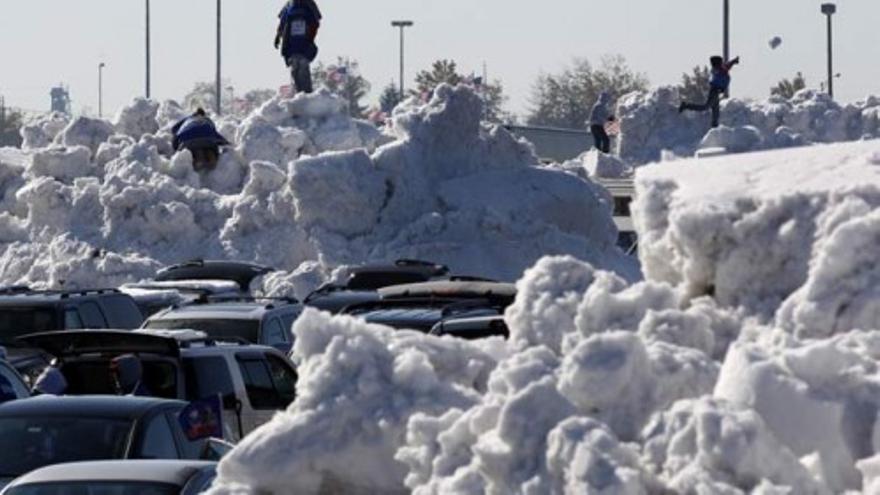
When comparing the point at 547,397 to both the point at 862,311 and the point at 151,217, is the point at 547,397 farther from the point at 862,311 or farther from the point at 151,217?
the point at 151,217

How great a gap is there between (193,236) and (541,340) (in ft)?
97.6

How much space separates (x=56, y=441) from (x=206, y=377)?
4271 millimetres

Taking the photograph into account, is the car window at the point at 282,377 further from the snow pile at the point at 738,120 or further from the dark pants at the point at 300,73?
the snow pile at the point at 738,120

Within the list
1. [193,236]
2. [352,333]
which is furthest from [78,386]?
[193,236]

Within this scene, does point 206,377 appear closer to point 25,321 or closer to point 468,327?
point 468,327

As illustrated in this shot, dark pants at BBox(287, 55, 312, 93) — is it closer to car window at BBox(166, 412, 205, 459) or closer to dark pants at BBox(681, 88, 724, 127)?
dark pants at BBox(681, 88, 724, 127)

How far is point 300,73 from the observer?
44219 millimetres

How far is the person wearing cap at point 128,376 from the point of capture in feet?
60.8

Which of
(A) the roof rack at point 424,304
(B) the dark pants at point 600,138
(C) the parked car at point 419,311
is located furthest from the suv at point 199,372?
(B) the dark pants at point 600,138

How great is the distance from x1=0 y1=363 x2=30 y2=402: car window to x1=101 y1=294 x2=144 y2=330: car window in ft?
21.2

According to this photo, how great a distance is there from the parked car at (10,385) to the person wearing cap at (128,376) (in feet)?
1.89

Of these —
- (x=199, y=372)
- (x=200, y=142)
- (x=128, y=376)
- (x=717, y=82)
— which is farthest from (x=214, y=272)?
(x=717, y=82)

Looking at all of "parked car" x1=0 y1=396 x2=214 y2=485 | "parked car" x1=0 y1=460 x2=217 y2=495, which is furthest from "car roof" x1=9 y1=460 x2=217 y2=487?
"parked car" x1=0 y1=396 x2=214 y2=485

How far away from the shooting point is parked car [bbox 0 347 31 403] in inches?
709
